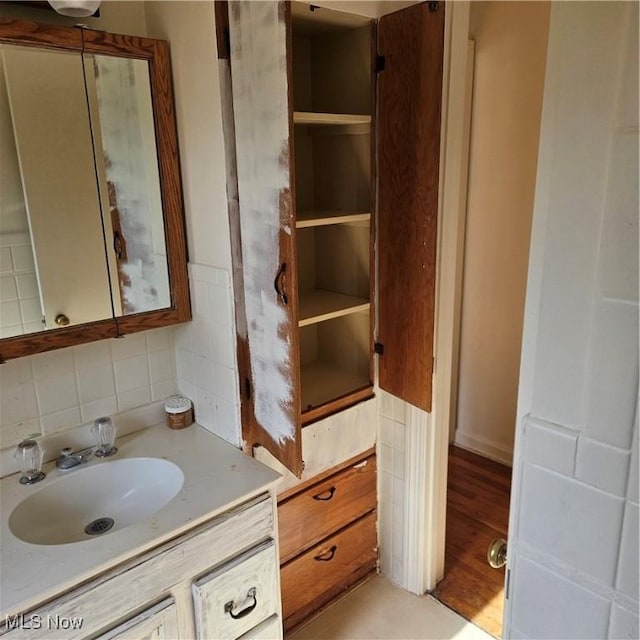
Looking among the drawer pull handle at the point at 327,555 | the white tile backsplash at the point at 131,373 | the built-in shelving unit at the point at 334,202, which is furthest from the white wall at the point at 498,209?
the white tile backsplash at the point at 131,373

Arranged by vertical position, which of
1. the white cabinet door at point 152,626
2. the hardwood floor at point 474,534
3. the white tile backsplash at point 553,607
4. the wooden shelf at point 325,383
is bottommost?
the hardwood floor at point 474,534

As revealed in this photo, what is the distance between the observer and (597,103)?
0.56 metres

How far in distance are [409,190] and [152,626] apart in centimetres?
135

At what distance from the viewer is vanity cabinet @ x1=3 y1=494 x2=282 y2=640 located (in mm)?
1164

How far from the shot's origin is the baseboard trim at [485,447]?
2993mm

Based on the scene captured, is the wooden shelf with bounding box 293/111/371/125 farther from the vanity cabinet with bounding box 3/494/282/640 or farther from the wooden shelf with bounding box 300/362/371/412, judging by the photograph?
the vanity cabinet with bounding box 3/494/282/640

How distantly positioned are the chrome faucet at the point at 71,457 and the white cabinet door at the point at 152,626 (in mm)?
498

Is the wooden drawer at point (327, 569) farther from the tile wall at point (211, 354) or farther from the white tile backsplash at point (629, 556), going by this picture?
the white tile backsplash at point (629, 556)

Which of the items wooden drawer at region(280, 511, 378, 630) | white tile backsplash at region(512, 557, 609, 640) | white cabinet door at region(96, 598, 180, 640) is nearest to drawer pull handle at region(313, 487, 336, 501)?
wooden drawer at region(280, 511, 378, 630)

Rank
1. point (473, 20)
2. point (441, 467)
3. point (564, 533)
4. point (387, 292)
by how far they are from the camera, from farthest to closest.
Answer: point (473, 20), point (441, 467), point (387, 292), point (564, 533)

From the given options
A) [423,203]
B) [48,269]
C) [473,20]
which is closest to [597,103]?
[423,203]

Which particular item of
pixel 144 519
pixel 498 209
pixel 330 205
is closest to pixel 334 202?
pixel 330 205

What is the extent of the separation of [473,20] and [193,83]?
5.82 feet

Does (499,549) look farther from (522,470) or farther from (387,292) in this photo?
(387,292)
